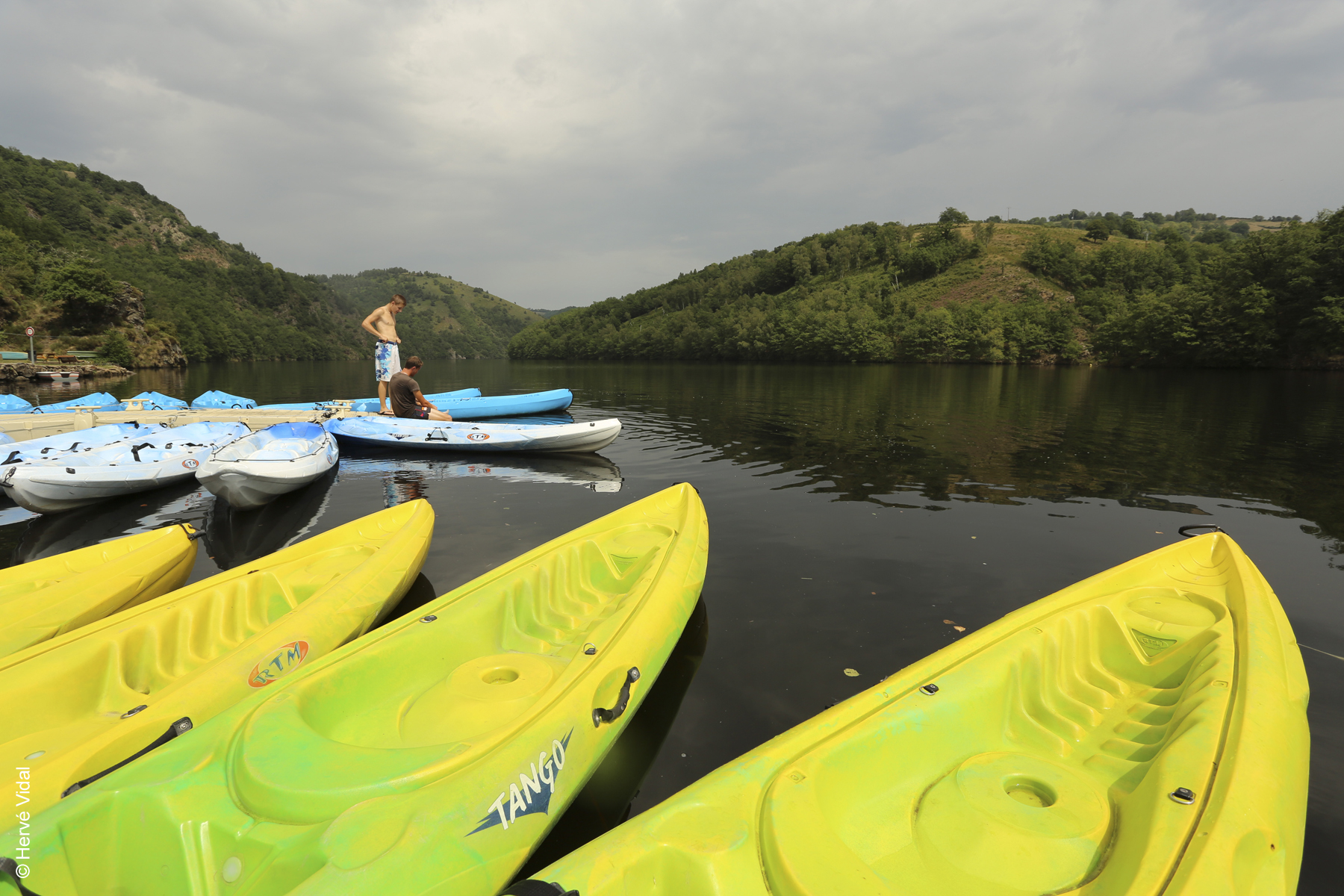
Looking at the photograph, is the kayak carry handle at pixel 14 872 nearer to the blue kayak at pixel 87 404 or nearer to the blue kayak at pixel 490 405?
the blue kayak at pixel 490 405

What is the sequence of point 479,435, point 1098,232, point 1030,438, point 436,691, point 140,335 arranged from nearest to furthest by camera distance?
1. point 436,691
2. point 479,435
3. point 1030,438
4. point 140,335
5. point 1098,232

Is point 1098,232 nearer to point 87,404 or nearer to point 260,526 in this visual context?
point 260,526

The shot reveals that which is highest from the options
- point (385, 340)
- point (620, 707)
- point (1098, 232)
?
point (1098, 232)

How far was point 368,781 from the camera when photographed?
2279 millimetres

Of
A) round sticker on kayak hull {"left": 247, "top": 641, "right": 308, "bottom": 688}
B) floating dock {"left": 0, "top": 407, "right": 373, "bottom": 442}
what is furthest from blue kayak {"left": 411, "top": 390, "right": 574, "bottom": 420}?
round sticker on kayak hull {"left": 247, "top": 641, "right": 308, "bottom": 688}

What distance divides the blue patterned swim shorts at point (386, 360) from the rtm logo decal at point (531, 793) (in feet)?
41.6

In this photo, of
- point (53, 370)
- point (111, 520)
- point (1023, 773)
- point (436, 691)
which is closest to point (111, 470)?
point (111, 520)

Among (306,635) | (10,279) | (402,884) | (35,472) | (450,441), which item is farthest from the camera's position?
(10,279)

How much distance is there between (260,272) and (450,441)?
5514 inches

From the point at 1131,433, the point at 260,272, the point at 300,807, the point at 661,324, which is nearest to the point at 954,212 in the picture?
the point at 661,324

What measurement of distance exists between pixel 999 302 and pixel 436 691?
87.2 metres

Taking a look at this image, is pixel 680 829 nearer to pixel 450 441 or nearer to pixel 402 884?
pixel 402 884

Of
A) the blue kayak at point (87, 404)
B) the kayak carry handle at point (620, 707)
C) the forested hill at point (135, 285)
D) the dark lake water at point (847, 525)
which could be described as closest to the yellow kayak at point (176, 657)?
the dark lake water at point (847, 525)

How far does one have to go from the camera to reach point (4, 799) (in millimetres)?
Result: 2211
